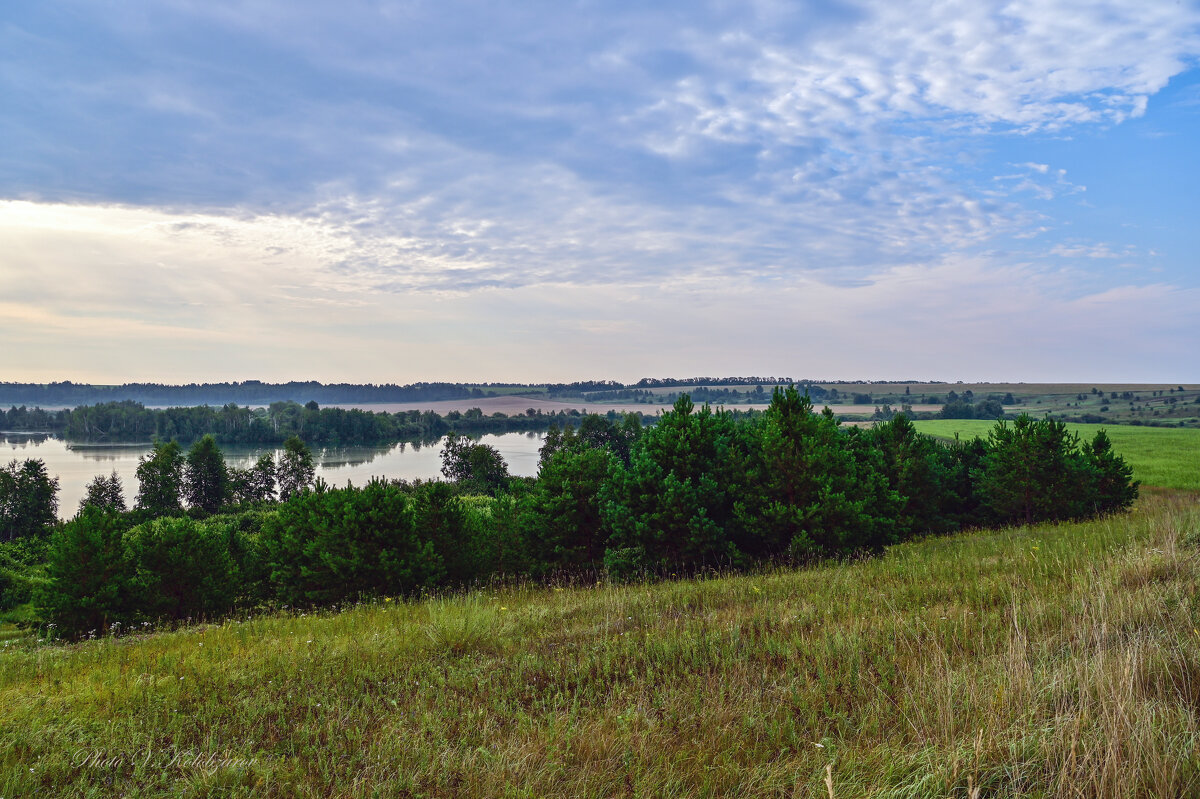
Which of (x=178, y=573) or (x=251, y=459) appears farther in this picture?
(x=251, y=459)

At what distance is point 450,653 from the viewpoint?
700 cm

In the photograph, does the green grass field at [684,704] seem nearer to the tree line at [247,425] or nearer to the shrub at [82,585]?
the shrub at [82,585]

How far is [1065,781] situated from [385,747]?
160 inches

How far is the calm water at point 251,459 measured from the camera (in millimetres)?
101556

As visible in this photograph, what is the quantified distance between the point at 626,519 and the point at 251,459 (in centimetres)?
13641

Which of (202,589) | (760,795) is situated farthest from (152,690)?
(202,589)

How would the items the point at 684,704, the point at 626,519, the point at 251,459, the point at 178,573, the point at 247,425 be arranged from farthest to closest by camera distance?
the point at 247,425 < the point at 251,459 < the point at 178,573 < the point at 626,519 < the point at 684,704

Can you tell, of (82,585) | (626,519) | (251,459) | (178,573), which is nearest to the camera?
(626,519)

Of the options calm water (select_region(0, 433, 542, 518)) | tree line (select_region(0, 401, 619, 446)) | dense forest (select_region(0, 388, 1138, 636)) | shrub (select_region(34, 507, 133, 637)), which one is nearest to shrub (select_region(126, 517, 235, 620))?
dense forest (select_region(0, 388, 1138, 636))

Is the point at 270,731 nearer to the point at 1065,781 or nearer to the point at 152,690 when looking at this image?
the point at 152,690

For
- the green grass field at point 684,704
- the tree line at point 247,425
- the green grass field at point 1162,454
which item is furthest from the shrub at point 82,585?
the tree line at point 247,425

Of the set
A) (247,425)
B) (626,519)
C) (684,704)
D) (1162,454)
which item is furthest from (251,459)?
(684,704)

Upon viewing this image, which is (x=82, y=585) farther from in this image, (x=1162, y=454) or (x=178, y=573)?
(x=1162, y=454)

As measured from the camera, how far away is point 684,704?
475 cm
